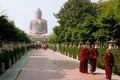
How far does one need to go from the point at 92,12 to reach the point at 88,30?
26.2 metres

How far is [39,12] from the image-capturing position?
484 ft

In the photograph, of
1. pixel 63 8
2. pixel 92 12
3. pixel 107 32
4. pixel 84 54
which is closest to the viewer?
pixel 84 54

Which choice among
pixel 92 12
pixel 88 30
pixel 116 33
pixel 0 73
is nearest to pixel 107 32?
pixel 116 33

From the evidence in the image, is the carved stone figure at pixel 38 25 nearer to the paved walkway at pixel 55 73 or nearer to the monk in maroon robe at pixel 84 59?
the paved walkway at pixel 55 73

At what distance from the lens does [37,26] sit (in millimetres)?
144250

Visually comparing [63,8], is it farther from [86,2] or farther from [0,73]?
[0,73]

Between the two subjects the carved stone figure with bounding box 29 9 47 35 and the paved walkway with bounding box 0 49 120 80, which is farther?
the carved stone figure with bounding box 29 9 47 35

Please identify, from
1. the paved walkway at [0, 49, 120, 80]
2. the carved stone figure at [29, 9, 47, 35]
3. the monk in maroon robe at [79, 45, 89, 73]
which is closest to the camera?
the paved walkway at [0, 49, 120, 80]

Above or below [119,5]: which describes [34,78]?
below

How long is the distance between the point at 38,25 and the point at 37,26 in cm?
55

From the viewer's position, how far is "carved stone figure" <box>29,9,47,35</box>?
144 meters

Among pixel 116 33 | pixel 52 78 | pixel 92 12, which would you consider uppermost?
pixel 92 12

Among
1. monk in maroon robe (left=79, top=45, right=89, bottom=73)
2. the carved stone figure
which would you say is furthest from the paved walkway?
the carved stone figure

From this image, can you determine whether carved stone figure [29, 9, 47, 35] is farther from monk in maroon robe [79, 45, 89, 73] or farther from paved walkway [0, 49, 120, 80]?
monk in maroon robe [79, 45, 89, 73]
